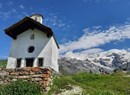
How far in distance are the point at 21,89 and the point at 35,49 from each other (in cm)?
2541

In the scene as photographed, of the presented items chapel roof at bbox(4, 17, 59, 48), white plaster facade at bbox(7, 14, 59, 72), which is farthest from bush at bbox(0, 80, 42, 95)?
chapel roof at bbox(4, 17, 59, 48)

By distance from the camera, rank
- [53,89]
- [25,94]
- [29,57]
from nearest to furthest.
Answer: [25,94], [53,89], [29,57]

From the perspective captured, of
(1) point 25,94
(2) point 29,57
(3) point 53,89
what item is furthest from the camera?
(2) point 29,57

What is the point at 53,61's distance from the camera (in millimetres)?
43344

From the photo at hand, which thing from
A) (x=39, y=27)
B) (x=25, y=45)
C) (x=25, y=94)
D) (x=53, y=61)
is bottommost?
(x=25, y=94)

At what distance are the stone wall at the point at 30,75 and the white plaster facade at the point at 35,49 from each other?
22.5m

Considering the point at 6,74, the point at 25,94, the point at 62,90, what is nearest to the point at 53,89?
the point at 62,90

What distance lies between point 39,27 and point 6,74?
77.9ft

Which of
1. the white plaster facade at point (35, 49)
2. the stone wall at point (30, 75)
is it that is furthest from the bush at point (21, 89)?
the white plaster facade at point (35, 49)

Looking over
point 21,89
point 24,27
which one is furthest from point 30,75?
point 24,27

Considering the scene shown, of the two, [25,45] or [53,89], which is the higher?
[25,45]

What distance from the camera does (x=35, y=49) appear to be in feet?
141

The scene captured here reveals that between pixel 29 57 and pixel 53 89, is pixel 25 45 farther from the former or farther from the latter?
pixel 53 89

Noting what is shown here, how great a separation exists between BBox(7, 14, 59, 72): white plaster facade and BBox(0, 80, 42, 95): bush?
23661 millimetres
